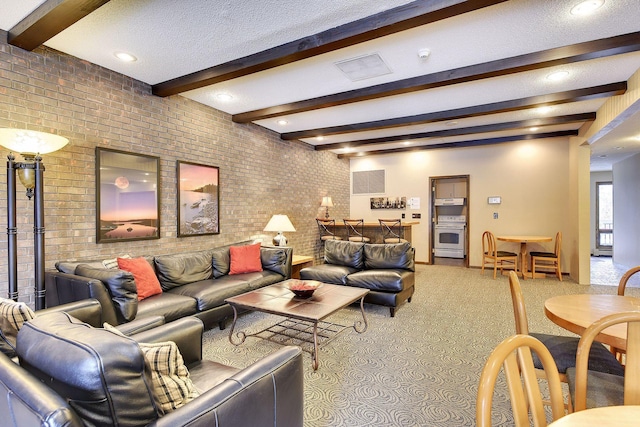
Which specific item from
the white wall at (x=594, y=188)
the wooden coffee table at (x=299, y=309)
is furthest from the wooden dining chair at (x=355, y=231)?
the white wall at (x=594, y=188)

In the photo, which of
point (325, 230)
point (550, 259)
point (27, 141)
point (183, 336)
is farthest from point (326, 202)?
point (183, 336)

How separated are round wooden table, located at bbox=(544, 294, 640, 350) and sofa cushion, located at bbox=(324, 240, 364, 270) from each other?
9.06 feet

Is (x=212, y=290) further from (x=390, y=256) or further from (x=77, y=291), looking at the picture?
(x=390, y=256)

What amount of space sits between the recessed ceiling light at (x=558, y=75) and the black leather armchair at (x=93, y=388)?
4205 millimetres

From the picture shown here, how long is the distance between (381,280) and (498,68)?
8.57 ft

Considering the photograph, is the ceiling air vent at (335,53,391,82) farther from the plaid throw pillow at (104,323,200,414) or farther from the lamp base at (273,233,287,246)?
the plaid throw pillow at (104,323,200,414)

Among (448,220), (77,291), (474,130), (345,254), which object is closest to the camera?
(77,291)

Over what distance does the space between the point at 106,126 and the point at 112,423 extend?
3378 millimetres

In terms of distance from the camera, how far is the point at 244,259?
14.4 ft

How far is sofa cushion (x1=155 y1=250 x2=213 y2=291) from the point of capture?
11.9ft

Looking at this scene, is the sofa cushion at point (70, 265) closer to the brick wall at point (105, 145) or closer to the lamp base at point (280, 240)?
the brick wall at point (105, 145)

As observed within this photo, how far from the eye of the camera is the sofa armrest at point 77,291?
8.34 ft

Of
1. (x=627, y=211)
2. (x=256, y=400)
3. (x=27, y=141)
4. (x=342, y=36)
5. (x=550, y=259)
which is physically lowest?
(x=550, y=259)

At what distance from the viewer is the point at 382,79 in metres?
3.71
